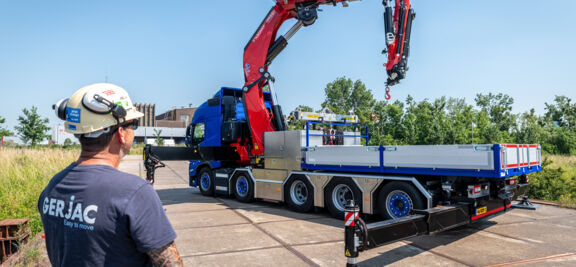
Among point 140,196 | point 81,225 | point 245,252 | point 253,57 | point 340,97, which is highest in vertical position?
point 340,97

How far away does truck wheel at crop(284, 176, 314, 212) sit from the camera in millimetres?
9109

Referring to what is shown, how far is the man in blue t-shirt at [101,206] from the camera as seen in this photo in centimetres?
168

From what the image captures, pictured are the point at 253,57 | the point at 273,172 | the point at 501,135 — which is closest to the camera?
the point at 273,172

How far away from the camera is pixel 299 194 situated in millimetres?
9617

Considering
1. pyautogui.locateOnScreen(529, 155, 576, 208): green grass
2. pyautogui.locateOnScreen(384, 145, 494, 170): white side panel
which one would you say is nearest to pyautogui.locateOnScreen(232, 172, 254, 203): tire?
pyautogui.locateOnScreen(384, 145, 494, 170): white side panel

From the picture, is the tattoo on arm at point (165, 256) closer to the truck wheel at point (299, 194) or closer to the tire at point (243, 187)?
the truck wheel at point (299, 194)

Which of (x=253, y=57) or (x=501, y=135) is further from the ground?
(x=253, y=57)

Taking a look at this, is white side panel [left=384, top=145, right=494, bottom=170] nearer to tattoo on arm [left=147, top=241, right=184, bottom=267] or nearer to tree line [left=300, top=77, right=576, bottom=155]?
tattoo on arm [left=147, top=241, right=184, bottom=267]

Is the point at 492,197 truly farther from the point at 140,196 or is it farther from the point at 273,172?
the point at 140,196

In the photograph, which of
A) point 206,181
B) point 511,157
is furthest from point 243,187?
point 511,157

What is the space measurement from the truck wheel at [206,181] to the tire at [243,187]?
3.83ft

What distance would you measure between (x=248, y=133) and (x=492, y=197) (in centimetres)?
708

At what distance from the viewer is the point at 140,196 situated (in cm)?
168

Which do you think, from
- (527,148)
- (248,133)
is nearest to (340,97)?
(248,133)
